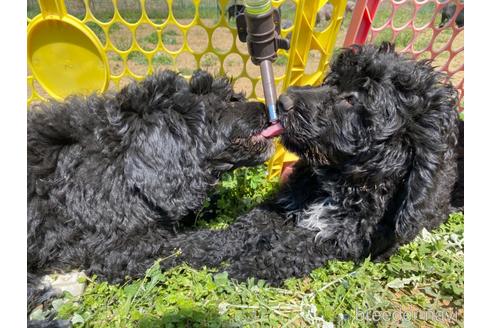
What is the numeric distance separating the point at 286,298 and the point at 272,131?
43.2 inches

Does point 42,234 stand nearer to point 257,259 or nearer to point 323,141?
point 257,259

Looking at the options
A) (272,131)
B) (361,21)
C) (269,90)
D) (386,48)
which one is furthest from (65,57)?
(386,48)

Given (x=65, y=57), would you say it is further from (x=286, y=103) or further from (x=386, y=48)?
(x=386, y=48)

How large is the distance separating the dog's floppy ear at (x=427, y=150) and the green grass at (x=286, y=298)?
0.54 meters

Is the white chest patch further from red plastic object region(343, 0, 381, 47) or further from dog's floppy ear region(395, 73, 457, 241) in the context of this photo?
red plastic object region(343, 0, 381, 47)

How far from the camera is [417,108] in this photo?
248 centimetres

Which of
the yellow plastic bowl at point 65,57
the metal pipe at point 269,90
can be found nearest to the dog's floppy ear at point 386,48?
the metal pipe at point 269,90

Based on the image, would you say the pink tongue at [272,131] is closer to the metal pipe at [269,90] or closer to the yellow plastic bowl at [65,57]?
the metal pipe at [269,90]

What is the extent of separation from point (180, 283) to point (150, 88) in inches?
50.9

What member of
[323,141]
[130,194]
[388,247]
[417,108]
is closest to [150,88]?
[130,194]

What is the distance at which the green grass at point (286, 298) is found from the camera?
2.49 m

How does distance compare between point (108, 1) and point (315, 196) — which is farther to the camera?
point (108, 1)

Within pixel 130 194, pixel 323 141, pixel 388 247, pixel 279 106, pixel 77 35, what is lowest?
pixel 388 247

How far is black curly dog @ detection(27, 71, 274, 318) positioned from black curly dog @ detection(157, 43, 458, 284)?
0.30 metres
